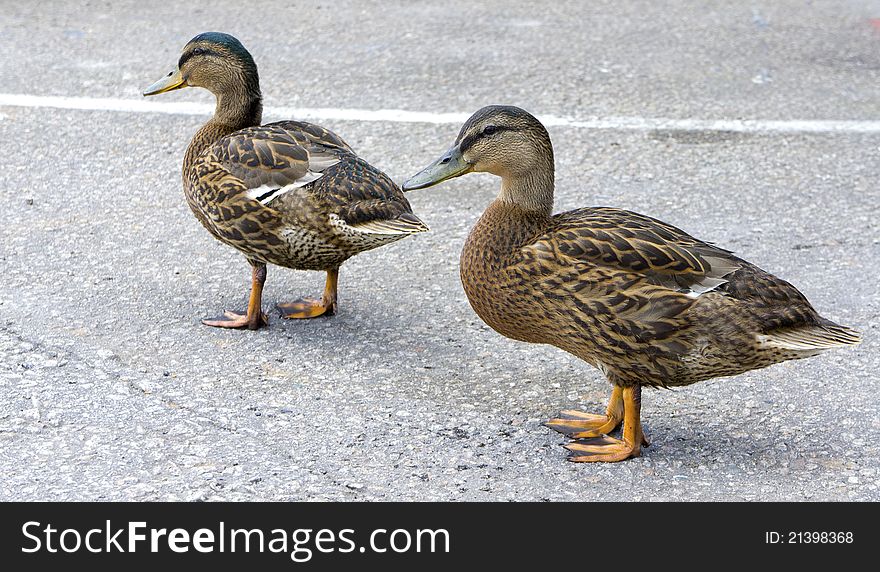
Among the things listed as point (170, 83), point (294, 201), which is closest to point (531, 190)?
point (294, 201)

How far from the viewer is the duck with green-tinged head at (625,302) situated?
3980 mm

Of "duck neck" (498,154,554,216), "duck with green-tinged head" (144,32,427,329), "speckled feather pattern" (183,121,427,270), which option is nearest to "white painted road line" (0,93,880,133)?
"duck with green-tinged head" (144,32,427,329)

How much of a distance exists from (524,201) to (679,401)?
100cm

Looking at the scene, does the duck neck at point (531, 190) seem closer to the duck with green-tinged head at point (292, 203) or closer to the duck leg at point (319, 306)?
the duck with green-tinged head at point (292, 203)

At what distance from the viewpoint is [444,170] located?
4.54m

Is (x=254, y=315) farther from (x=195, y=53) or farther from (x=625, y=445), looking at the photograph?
(x=625, y=445)

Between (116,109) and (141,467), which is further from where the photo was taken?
(116,109)

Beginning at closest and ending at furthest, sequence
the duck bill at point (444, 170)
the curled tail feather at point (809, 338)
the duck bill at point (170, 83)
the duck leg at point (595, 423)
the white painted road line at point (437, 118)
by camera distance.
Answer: the curled tail feather at point (809, 338) < the duck leg at point (595, 423) < the duck bill at point (444, 170) < the duck bill at point (170, 83) < the white painted road line at point (437, 118)

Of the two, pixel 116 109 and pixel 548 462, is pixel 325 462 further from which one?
pixel 116 109

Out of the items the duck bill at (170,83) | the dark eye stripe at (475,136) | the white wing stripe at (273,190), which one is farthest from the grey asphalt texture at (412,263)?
the dark eye stripe at (475,136)

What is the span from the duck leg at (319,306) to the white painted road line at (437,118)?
7.76ft

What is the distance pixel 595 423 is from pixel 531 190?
0.88 metres
